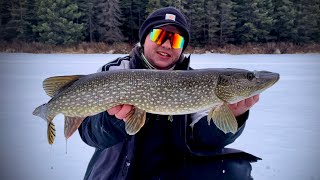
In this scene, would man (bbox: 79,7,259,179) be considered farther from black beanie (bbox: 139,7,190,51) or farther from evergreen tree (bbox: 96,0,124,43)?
evergreen tree (bbox: 96,0,124,43)

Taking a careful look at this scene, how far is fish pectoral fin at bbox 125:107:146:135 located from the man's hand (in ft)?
1.70

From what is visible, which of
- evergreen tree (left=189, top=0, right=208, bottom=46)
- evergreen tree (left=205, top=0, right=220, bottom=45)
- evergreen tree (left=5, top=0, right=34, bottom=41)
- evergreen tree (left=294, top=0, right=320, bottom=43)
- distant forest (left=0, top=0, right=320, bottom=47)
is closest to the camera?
evergreen tree (left=5, top=0, right=34, bottom=41)

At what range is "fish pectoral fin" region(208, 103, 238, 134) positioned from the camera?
1.75 m

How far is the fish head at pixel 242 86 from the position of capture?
1.80 metres

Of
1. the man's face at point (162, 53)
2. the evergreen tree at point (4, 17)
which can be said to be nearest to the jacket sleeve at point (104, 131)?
the man's face at point (162, 53)

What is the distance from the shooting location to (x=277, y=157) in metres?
2.89

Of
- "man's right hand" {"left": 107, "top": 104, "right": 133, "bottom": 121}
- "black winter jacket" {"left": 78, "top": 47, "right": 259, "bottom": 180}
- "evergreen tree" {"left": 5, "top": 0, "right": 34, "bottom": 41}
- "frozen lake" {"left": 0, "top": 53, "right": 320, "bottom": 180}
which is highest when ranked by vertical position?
"evergreen tree" {"left": 5, "top": 0, "right": 34, "bottom": 41}

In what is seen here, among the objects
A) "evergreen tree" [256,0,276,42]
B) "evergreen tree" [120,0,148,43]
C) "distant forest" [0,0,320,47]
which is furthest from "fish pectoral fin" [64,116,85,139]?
"evergreen tree" [256,0,276,42]

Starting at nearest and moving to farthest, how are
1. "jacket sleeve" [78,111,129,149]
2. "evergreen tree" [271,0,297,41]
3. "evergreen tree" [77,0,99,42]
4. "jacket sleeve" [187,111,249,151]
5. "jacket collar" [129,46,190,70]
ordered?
"jacket sleeve" [78,111,129,149], "jacket sleeve" [187,111,249,151], "jacket collar" [129,46,190,70], "evergreen tree" [77,0,99,42], "evergreen tree" [271,0,297,41]

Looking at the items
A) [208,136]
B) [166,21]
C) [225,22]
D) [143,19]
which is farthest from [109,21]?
[208,136]

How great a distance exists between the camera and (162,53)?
216 cm

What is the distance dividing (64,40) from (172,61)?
40.4 feet

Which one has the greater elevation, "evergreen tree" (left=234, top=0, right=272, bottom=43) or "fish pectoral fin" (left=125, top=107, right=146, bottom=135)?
"evergreen tree" (left=234, top=0, right=272, bottom=43)

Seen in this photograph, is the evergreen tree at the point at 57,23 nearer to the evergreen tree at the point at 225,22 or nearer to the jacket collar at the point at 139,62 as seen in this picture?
the evergreen tree at the point at 225,22
